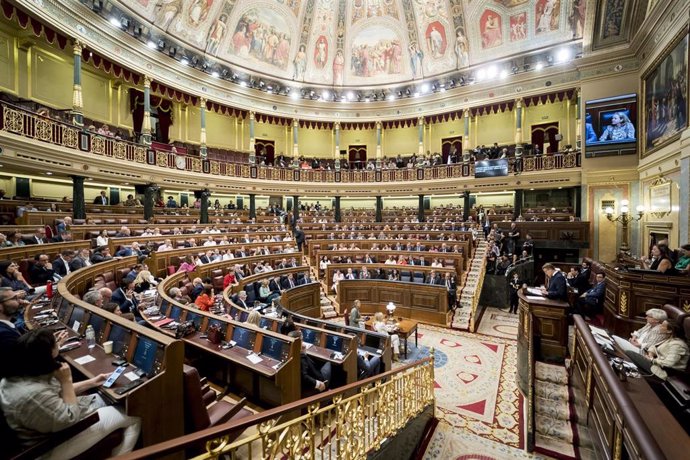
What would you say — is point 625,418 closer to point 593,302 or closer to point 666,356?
point 666,356

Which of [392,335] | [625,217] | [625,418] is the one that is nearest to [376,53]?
[625,217]

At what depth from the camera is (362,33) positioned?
18422mm

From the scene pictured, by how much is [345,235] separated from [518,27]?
1330cm

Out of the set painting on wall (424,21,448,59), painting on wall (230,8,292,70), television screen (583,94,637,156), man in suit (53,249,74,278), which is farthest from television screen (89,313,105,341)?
painting on wall (424,21,448,59)

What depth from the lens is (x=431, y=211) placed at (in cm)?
1828

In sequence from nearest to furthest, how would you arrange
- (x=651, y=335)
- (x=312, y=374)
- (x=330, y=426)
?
(x=330, y=426) → (x=651, y=335) → (x=312, y=374)

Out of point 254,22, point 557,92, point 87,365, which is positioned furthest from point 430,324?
point 254,22

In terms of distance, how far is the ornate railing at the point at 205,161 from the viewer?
7.97 metres

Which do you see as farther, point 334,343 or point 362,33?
point 362,33

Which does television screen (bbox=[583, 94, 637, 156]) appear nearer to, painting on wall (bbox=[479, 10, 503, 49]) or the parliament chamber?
the parliament chamber

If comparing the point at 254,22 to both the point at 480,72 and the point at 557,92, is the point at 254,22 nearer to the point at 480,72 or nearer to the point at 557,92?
the point at 480,72

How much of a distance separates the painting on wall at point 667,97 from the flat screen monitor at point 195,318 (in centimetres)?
1059

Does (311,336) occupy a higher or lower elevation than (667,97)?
lower

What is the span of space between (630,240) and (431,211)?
928 cm
